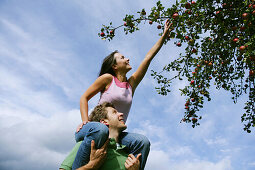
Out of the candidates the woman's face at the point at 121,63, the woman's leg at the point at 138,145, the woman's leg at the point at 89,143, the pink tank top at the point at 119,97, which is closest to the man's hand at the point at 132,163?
the woman's leg at the point at 138,145

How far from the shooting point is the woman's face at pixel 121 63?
3071 mm

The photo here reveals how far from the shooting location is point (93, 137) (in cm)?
200

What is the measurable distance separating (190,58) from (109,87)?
3282 millimetres

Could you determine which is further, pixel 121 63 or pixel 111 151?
pixel 121 63

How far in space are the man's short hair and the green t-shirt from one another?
349 mm

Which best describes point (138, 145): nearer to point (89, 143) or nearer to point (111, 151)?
point (111, 151)

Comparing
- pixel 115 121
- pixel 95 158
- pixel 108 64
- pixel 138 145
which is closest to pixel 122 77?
pixel 108 64

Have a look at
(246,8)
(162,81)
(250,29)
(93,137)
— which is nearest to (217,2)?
(246,8)

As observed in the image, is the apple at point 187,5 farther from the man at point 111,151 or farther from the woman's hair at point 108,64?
the man at point 111,151

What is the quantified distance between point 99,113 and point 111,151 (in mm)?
496

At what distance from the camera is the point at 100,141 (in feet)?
6.58

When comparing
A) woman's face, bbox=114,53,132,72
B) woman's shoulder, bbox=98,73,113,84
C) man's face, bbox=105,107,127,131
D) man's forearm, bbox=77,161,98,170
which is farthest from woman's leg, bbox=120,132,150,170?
woman's face, bbox=114,53,132,72

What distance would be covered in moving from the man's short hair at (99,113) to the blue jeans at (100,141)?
0.84 ft

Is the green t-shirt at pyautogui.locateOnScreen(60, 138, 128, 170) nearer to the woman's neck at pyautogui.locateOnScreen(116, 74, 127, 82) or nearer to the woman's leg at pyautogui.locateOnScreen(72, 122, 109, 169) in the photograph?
the woman's leg at pyautogui.locateOnScreen(72, 122, 109, 169)
